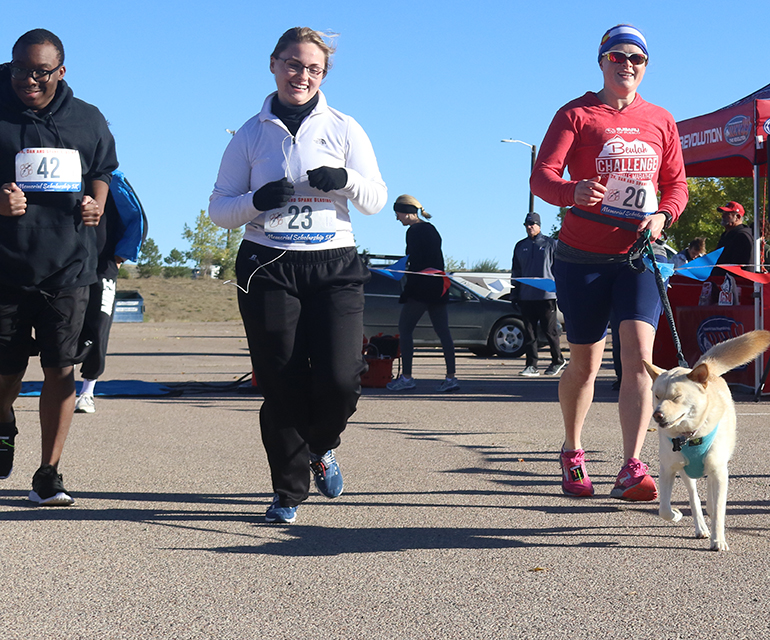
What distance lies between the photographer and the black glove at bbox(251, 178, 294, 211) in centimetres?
409

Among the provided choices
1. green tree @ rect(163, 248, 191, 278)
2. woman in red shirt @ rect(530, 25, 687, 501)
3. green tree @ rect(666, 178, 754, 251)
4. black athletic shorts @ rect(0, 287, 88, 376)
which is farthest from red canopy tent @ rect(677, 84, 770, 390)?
green tree @ rect(163, 248, 191, 278)

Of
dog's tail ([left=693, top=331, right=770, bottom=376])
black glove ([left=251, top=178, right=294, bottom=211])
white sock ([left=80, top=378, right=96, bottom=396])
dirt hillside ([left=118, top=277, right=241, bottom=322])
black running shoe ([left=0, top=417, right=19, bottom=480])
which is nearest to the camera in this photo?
dog's tail ([left=693, top=331, right=770, bottom=376])

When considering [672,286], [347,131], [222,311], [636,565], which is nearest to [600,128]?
[347,131]

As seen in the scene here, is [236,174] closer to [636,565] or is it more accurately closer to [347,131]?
[347,131]

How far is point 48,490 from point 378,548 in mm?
1809

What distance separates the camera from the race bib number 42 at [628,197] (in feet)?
15.3

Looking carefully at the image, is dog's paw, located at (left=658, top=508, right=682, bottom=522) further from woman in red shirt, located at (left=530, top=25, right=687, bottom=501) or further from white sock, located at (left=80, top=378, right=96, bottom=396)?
white sock, located at (left=80, top=378, right=96, bottom=396)

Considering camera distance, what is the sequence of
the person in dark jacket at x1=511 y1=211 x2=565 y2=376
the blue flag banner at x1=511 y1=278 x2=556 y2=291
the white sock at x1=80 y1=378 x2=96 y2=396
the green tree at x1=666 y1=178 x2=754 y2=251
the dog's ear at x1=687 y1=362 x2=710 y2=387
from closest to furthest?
the dog's ear at x1=687 y1=362 x2=710 y2=387
the white sock at x1=80 y1=378 x2=96 y2=396
the blue flag banner at x1=511 y1=278 x2=556 y2=291
the person in dark jacket at x1=511 y1=211 x2=565 y2=376
the green tree at x1=666 y1=178 x2=754 y2=251

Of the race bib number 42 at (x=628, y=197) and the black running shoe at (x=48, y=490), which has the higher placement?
the race bib number 42 at (x=628, y=197)

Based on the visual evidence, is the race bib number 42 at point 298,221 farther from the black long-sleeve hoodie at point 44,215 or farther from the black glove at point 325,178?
the black long-sleeve hoodie at point 44,215

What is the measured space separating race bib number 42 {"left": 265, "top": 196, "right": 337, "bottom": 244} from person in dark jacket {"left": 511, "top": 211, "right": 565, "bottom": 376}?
8850 mm

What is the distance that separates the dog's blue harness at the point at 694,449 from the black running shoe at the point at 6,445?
130 inches

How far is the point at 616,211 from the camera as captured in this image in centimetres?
468

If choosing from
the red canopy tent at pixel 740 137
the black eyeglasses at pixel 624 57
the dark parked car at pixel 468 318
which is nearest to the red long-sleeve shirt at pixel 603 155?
the black eyeglasses at pixel 624 57
